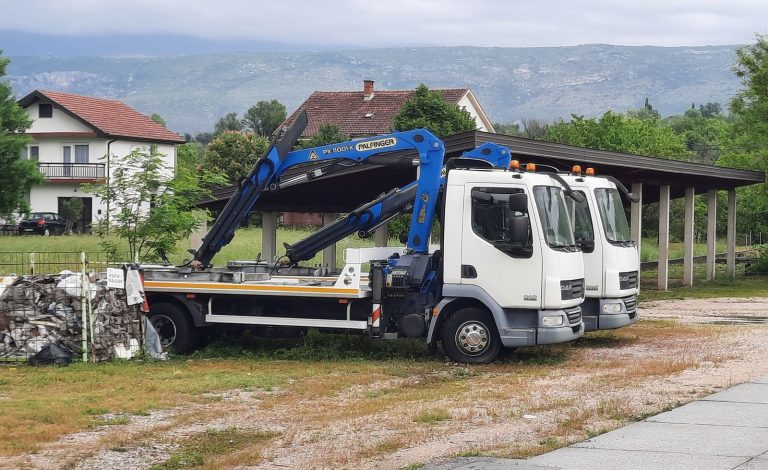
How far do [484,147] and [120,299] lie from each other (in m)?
6.14

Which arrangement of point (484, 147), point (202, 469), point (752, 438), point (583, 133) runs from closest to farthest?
point (202, 469)
point (752, 438)
point (484, 147)
point (583, 133)

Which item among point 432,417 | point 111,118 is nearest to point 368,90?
point 111,118

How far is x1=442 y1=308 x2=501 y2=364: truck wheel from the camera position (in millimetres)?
17094

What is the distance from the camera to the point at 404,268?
700 inches

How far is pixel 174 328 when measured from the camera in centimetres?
1834

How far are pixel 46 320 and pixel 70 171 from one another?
51.9 m

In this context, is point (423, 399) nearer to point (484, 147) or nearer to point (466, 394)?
point (466, 394)

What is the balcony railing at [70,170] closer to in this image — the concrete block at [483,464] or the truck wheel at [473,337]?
the truck wheel at [473,337]

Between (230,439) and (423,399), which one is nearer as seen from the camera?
(230,439)

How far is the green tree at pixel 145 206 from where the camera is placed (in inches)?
952

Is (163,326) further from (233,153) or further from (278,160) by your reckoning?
(233,153)

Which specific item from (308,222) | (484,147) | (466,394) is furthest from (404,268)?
(308,222)

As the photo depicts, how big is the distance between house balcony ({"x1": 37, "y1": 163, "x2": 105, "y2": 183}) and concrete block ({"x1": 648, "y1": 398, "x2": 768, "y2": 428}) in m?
56.6

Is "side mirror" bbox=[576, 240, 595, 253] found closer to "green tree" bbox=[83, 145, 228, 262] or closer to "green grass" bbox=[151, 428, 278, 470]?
"green tree" bbox=[83, 145, 228, 262]
